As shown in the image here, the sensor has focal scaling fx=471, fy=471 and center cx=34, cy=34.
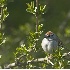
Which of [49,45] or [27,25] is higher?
[27,25]

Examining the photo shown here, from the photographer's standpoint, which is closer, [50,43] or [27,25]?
[50,43]

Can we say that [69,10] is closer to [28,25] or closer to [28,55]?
[28,25]

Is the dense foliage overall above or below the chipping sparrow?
above

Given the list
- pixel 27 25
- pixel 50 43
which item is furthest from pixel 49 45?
pixel 27 25

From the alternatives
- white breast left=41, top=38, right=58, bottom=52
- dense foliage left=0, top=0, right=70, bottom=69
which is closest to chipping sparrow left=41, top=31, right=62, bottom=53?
white breast left=41, top=38, right=58, bottom=52

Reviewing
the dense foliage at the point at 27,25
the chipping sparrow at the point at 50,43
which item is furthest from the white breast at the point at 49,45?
the dense foliage at the point at 27,25

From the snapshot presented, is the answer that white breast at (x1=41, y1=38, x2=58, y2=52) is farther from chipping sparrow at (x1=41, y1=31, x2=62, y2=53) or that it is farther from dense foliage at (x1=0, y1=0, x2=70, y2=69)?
dense foliage at (x1=0, y1=0, x2=70, y2=69)

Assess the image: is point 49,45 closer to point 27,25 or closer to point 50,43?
point 50,43

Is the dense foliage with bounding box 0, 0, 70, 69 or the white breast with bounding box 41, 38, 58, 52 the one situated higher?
the dense foliage with bounding box 0, 0, 70, 69

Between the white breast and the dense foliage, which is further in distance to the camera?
the dense foliage

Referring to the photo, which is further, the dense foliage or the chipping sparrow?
the dense foliage

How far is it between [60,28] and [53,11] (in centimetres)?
157

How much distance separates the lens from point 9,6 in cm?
1388

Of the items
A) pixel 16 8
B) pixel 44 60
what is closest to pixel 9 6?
pixel 16 8
